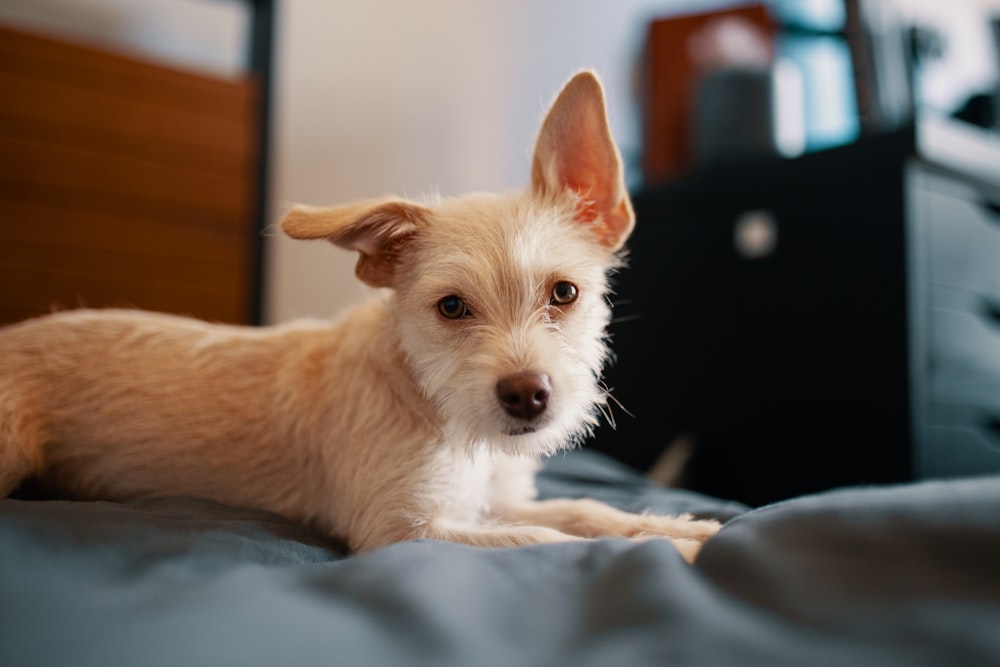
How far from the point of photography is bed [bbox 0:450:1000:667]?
2.06ft

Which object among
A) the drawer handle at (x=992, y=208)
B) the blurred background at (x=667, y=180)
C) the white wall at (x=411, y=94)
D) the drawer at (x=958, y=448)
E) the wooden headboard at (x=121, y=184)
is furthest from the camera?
the white wall at (x=411, y=94)

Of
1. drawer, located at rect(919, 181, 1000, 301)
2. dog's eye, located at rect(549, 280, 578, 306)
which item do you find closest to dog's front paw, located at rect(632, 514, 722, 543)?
dog's eye, located at rect(549, 280, 578, 306)

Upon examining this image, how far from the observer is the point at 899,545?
2.44 ft

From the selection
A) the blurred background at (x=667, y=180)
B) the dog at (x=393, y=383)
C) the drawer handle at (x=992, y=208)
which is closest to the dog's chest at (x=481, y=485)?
the dog at (x=393, y=383)

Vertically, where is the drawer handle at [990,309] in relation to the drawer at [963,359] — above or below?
above

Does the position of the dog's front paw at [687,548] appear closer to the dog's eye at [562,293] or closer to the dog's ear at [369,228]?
the dog's eye at [562,293]

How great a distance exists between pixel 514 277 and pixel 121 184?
8.09ft

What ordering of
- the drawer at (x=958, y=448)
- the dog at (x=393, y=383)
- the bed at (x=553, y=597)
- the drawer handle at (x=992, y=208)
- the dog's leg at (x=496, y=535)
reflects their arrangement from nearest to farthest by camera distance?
the bed at (x=553, y=597)
the dog's leg at (x=496, y=535)
the dog at (x=393, y=383)
the drawer at (x=958, y=448)
the drawer handle at (x=992, y=208)

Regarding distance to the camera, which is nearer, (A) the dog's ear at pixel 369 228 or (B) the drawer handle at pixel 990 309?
(A) the dog's ear at pixel 369 228

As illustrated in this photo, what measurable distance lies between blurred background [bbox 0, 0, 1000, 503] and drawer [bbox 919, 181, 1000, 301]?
0.04 feet

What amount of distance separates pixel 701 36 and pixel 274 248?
2.95m

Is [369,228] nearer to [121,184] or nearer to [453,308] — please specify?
[453,308]

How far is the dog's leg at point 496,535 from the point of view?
1144 millimetres

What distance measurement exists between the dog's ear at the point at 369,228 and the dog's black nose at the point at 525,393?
405mm
